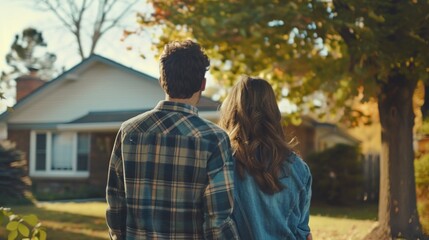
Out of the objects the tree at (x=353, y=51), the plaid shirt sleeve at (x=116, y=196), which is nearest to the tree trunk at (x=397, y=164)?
the tree at (x=353, y=51)

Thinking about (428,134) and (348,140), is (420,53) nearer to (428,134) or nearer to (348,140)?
(428,134)

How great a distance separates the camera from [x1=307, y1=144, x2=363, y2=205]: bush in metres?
19.3

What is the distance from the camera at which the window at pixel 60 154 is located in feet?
81.6

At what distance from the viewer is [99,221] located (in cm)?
1389

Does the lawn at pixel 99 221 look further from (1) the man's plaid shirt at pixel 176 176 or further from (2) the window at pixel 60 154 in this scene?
(1) the man's plaid shirt at pixel 176 176

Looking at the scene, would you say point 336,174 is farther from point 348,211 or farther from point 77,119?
point 77,119

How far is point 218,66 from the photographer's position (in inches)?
495

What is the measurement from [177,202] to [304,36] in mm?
7222

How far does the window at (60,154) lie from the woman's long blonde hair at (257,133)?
21.8 meters

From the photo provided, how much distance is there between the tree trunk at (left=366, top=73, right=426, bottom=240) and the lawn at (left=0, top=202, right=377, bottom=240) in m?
0.91

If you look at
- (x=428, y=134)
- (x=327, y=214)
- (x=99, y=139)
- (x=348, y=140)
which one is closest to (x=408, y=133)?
(x=428, y=134)

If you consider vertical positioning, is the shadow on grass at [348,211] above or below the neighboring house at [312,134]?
below

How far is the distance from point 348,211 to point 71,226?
838 cm

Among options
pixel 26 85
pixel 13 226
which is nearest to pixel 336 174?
pixel 26 85
